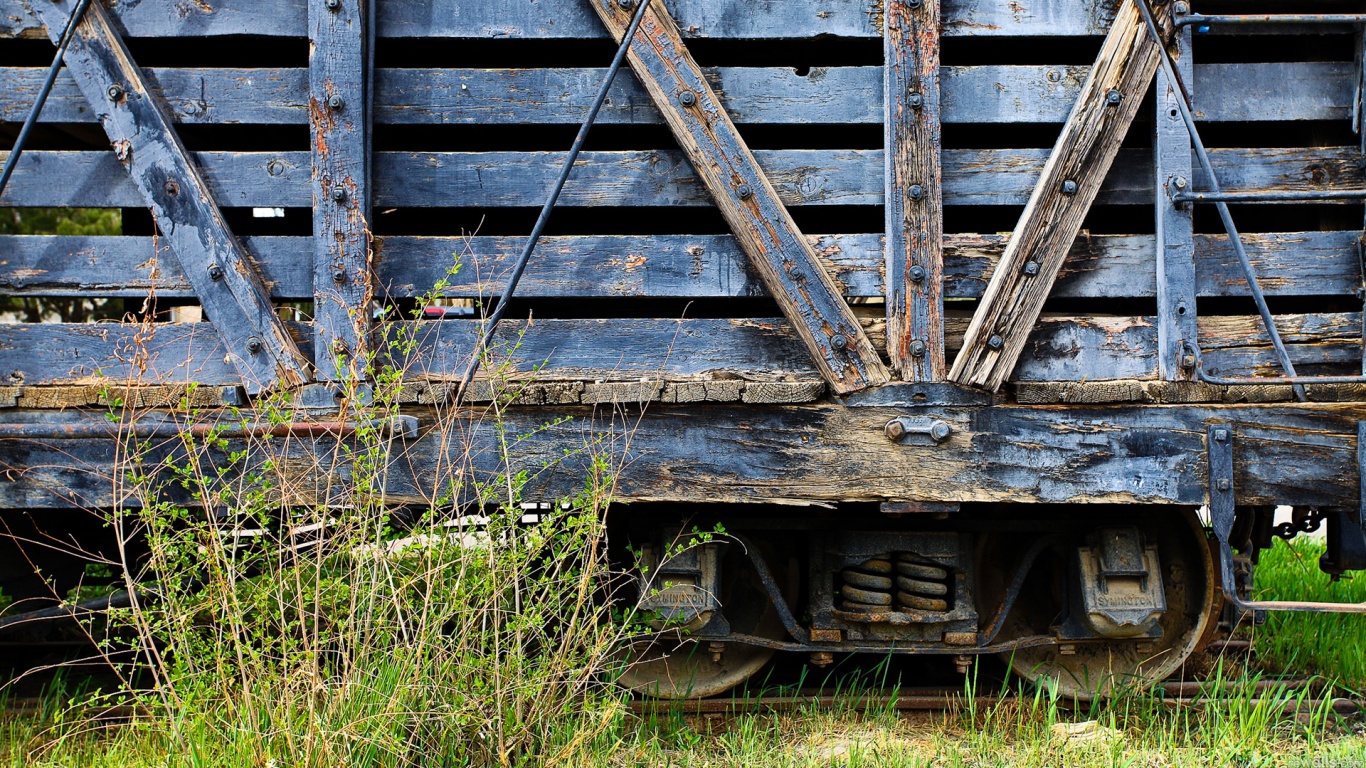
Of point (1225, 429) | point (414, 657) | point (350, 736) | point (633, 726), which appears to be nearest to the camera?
point (350, 736)

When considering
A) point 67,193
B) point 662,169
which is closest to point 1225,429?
point 662,169

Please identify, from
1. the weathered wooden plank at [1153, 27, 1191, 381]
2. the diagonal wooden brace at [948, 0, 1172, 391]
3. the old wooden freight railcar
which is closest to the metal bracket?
the old wooden freight railcar

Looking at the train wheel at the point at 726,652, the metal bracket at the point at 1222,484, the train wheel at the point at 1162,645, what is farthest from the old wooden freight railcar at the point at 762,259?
the train wheel at the point at 726,652

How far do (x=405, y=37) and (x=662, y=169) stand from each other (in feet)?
3.49

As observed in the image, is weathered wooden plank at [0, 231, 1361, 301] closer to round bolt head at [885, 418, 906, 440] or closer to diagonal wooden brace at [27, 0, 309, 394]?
diagonal wooden brace at [27, 0, 309, 394]

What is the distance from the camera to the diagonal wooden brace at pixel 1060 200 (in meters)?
3.42

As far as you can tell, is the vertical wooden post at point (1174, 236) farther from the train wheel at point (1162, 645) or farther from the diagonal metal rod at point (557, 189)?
the diagonal metal rod at point (557, 189)

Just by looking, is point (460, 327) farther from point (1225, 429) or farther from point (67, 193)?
point (1225, 429)

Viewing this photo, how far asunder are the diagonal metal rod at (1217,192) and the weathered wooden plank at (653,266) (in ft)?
0.51

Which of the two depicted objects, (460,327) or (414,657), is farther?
(460,327)

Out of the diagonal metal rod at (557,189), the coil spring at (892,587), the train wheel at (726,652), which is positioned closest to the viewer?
the diagonal metal rod at (557,189)

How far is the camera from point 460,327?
3518 mm

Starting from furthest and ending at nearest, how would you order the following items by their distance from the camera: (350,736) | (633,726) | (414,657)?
(633,726) < (414,657) < (350,736)

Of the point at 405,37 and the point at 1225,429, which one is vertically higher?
the point at 405,37
